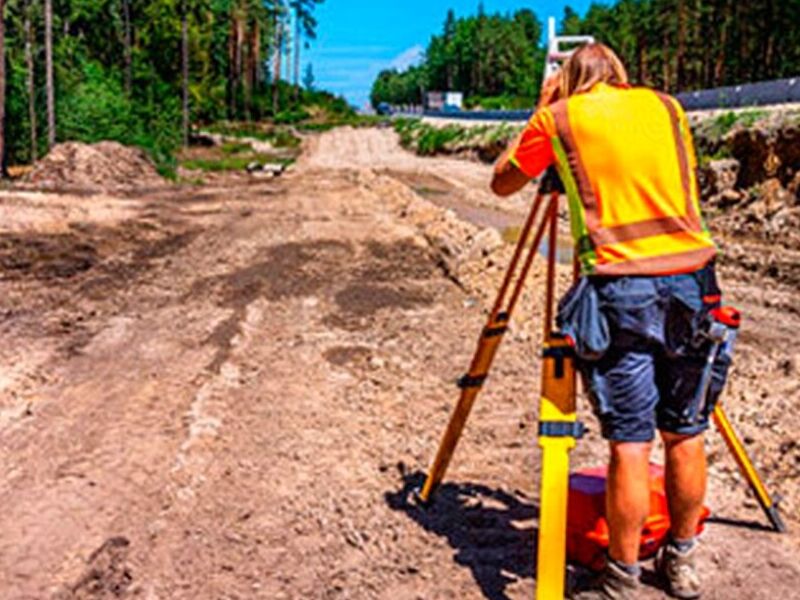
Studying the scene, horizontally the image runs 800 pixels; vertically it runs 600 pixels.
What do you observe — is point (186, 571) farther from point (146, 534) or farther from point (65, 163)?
point (65, 163)

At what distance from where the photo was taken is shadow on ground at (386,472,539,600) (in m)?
3.46

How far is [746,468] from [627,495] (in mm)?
1005

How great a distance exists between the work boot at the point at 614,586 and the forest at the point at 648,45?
52872 mm

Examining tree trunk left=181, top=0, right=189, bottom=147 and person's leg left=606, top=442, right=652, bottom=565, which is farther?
tree trunk left=181, top=0, right=189, bottom=147

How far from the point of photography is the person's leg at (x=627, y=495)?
2.87 meters

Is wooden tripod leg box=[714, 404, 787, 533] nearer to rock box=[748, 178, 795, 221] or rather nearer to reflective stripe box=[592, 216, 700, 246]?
reflective stripe box=[592, 216, 700, 246]

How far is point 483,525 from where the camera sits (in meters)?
3.89

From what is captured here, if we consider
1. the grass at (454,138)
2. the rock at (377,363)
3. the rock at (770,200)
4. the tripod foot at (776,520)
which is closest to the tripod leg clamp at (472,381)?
the tripod foot at (776,520)

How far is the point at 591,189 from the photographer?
113 inches

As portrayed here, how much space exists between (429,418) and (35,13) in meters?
40.3

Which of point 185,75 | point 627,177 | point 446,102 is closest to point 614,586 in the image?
point 627,177

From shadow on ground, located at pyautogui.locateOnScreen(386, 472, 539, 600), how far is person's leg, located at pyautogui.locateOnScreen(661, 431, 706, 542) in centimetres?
67

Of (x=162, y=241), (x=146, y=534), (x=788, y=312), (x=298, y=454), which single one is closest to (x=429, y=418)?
(x=298, y=454)

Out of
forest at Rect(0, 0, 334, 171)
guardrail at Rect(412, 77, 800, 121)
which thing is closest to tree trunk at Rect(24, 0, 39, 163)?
forest at Rect(0, 0, 334, 171)
